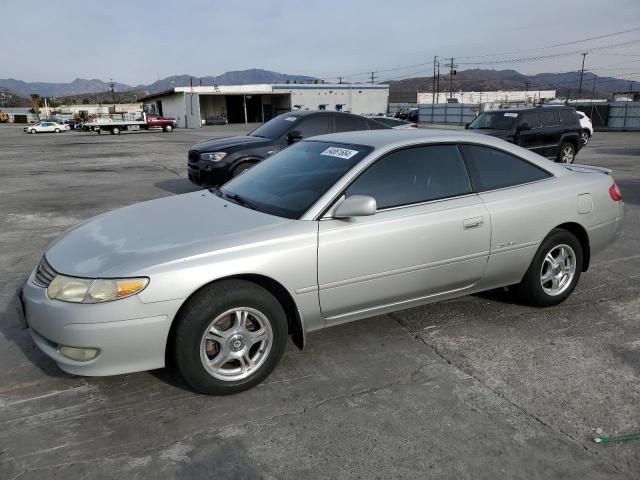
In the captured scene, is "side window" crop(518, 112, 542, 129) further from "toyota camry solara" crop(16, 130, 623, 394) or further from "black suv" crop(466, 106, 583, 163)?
"toyota camry solara" crop(16, 130, 623, 394)

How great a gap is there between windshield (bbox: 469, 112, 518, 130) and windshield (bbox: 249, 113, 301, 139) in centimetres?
597

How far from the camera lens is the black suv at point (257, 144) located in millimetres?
8528

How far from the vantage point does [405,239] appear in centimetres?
346

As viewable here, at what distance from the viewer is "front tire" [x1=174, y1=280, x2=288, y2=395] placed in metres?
2.87

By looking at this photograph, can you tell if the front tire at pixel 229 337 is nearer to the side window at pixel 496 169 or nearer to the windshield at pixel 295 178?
the windshield at pixel 295 178

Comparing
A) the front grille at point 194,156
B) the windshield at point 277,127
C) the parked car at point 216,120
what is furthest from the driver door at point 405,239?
the parked car at point 216,120

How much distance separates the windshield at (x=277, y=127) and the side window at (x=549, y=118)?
720 centimetres

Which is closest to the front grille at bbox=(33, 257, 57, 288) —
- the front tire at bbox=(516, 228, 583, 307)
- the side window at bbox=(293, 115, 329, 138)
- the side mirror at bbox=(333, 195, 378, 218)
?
the side mirror at bbox=(333, 195, 378, 218)

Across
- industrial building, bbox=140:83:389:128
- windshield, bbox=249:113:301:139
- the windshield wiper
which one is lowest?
the windshield wiper

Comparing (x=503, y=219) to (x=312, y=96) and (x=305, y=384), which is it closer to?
(x=305, y=384)

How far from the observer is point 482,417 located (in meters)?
2.83

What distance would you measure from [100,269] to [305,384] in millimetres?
1405

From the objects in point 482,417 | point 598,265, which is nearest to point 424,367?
point 482,417

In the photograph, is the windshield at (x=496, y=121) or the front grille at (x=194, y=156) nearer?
the front grille at (x=194, y=156)
